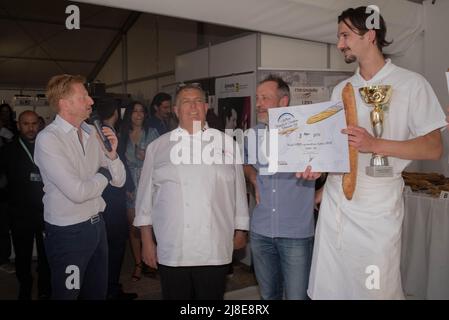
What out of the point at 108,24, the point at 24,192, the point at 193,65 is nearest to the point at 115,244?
the point at 24,192

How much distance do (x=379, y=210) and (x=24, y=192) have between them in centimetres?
258

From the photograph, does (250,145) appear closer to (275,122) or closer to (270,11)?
(275,122)

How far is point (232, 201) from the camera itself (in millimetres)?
2230

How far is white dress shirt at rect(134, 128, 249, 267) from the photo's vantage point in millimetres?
2092

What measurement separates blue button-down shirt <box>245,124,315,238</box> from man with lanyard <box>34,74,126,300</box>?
0.87m

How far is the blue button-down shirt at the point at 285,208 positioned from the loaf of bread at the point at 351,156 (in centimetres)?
54

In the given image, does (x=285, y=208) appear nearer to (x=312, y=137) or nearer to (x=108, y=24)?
(x=312, y=137)

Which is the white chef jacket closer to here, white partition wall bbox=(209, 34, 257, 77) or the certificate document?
the certificate document

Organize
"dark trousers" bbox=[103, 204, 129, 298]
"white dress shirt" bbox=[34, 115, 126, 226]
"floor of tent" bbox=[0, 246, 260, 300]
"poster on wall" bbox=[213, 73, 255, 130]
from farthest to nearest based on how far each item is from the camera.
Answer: "poster on wall" bbox=[213, 73, 255, 130] → "floor of tent" bbox=[0, 246, 260, 300] → "dark trousers" bbox=[103, 204, 129, 298] → "white dress shirt" bbox=[34, 115, 126, 226]

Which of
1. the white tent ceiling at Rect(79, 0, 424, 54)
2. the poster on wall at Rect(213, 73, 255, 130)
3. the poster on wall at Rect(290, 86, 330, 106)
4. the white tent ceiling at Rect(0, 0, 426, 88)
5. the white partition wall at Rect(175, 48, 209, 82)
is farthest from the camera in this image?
the white partition wall at Rect(175, 48, 209, 82)

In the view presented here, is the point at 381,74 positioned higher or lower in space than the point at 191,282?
higher

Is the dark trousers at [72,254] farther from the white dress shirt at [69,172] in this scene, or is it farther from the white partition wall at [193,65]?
the white partition wall at [193,65]

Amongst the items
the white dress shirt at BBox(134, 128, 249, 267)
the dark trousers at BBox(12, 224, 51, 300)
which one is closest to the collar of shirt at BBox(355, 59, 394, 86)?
the white dress shirt at BBox(134, 128, 249, 267)

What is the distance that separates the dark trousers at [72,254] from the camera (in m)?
2.14
